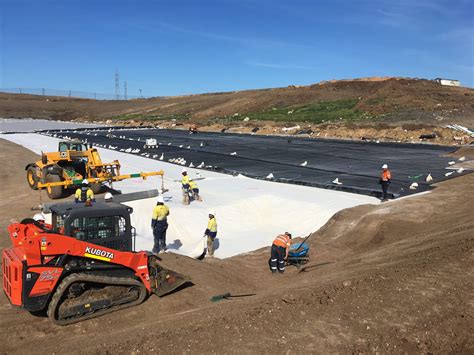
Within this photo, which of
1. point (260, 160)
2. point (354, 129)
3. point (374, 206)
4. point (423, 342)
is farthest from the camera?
point (354, 129)

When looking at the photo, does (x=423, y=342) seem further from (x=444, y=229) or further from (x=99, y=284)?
(x=444, y=229)

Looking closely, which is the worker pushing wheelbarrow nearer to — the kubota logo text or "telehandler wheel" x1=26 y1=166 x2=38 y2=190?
the kubota logo text

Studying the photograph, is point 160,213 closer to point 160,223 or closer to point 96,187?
point 160,223

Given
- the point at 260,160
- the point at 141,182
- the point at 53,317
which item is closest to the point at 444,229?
the point at 53,317

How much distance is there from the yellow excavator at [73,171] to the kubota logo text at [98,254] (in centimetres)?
1034

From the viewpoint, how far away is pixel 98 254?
825 cm

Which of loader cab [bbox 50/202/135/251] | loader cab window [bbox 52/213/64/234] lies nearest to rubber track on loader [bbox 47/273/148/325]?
loader cab [bbox 50/202/135/251]

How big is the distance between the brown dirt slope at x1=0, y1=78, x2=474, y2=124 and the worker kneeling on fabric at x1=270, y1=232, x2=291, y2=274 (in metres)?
43.4

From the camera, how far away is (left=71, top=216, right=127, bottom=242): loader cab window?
8.43 metres

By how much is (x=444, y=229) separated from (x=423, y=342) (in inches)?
288

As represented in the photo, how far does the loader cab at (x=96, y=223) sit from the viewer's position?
8.35 meters

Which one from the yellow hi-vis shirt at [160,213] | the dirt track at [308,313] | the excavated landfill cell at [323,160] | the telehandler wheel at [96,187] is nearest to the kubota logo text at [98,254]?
the dirt track at [308,313]

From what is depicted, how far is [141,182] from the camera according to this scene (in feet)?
72.5

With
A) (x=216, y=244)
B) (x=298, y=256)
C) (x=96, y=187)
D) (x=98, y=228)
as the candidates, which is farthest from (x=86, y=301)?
(x=96, y=187)
